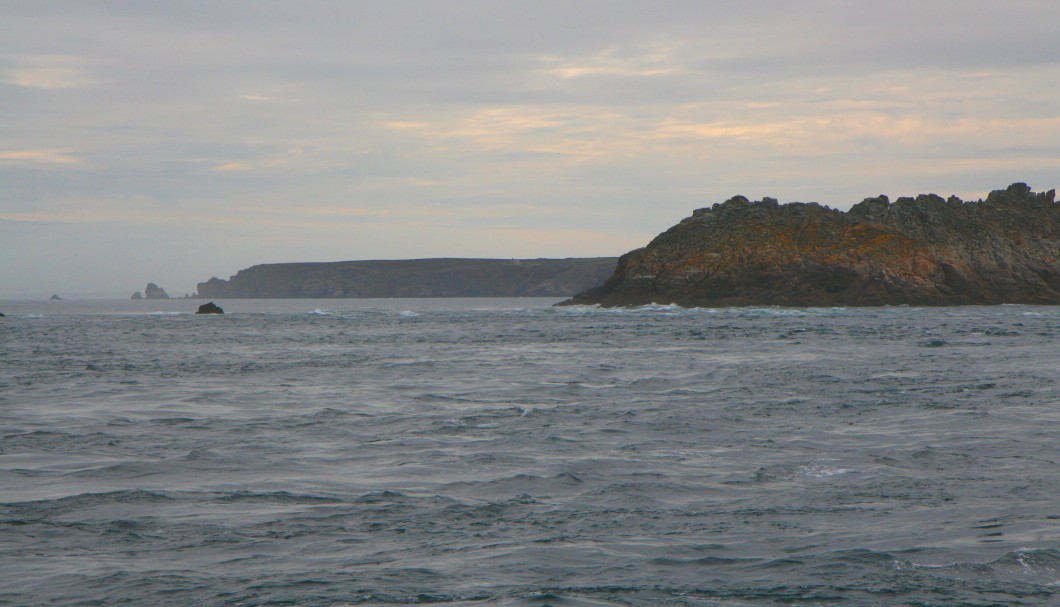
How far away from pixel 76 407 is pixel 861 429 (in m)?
17.9

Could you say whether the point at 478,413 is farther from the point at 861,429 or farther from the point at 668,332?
the point at 668,332

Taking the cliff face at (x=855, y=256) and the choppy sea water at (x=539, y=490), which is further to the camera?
the cliff face at (x=855, y=256)

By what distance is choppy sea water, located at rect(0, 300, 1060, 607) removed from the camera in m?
9.69

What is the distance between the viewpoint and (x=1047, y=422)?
20.2 meters

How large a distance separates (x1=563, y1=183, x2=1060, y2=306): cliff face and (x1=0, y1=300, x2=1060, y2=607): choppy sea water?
92.5 m

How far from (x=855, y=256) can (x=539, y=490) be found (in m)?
120

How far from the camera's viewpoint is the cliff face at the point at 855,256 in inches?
4781

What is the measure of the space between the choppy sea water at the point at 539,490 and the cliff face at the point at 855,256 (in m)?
92.5

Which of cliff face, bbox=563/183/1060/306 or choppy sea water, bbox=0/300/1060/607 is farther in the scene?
cliff face, bbox=563/183/1060/306

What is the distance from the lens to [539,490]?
1418cm

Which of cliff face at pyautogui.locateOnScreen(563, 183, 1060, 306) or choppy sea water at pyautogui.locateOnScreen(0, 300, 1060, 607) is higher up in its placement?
cliff face at pyautogui.locateOnScreen(563, 183, 1060, 306)

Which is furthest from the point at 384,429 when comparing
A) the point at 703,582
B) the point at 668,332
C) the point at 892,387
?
the point at 668,332

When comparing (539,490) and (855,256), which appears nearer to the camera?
(539,490)

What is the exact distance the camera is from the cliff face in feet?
398
